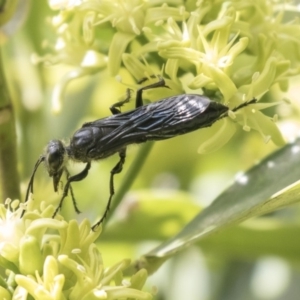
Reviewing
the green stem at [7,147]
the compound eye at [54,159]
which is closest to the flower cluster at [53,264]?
the green stem at [7,147]

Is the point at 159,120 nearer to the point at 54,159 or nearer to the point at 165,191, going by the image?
the point at 54,159

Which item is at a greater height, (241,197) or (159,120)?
(159,120)

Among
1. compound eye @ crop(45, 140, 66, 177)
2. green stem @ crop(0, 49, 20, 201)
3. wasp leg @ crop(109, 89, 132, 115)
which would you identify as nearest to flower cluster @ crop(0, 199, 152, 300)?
green stem @ crop(0, 49, 20, 201)

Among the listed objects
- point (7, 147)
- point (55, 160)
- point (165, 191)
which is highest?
point (7, 147)

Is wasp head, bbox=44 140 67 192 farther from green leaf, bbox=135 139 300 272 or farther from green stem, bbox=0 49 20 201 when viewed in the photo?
green leaf, bbox=135 139 300 272

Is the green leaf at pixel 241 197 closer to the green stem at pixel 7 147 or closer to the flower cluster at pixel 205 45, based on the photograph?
the flower cluster at pixel 205 45

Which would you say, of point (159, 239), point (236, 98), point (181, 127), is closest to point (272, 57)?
point (236, 98)

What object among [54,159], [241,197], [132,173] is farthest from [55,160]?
[241,197]
